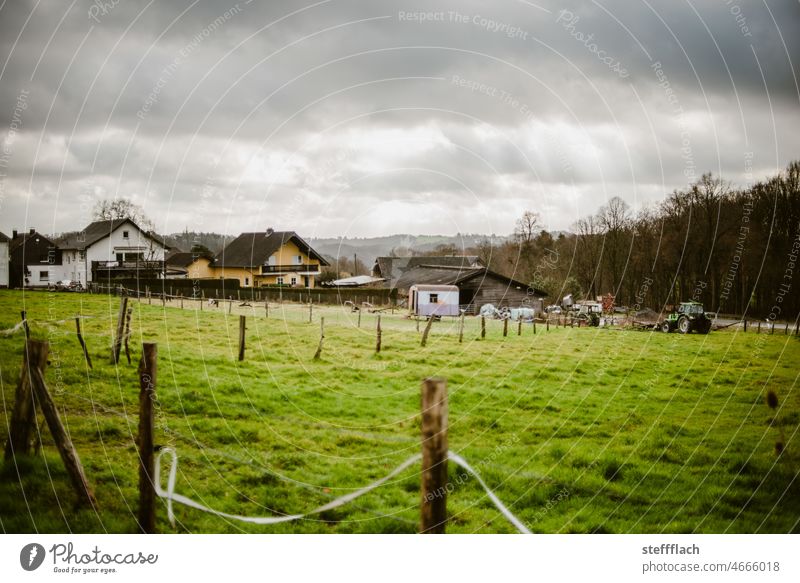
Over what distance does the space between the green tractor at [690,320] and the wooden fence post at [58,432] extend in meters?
13.8

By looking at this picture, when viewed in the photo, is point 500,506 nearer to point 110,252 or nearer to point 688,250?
point 110,252

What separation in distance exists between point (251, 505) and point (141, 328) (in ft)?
21.5

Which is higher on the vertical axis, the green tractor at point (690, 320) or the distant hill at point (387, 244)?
the distant hill at point (387, 244)

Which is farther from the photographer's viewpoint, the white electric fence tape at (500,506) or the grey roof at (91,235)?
the grey roof at (91,235)

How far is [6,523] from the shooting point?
163 inches

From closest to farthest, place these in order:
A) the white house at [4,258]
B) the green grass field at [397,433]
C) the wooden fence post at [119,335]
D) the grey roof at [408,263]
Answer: the green grass field at [397,433] → the white house at [4,258] → the wooden fence post at [119,335] → the grey roof at [408,263]

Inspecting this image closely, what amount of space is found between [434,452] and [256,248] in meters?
8.37

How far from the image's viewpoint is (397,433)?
5926 mm

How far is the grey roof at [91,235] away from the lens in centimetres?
690
